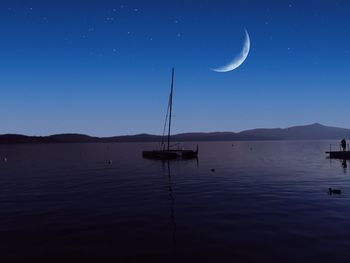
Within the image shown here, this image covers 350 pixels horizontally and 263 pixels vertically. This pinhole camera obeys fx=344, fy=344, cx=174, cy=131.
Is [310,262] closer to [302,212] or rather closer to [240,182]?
Answer: [302,212]

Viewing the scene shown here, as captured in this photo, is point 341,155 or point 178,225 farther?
point 341,155

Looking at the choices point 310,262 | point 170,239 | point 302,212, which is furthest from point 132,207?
point 310,262

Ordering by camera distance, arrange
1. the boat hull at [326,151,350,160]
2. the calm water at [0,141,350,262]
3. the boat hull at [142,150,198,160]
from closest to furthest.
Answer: the calm water at [0,141,350,262]
the boat hull at [326,151,350,160]
the boat hull at [142,150,198,160]

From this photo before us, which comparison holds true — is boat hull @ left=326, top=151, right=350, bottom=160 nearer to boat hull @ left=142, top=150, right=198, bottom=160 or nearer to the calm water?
boat hull @ left=142, top=150, right=198, bottom=160

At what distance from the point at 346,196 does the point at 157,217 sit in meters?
14.6

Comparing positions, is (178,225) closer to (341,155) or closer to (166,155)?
(166,155)

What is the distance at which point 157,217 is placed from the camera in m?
19.6

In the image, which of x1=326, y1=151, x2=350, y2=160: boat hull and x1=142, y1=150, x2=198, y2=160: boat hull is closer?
x1=326, y1=151, x2=350, y2=160: boat hull

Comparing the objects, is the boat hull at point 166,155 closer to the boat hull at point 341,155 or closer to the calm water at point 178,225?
the boat hull at point 341,155

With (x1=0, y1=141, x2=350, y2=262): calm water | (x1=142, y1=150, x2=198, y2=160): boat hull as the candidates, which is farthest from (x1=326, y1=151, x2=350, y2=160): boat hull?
(x1=0, y1=141, x2=350, y2=262): calm water

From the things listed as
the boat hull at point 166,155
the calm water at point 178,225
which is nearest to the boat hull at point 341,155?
the boat hull at point 166,155

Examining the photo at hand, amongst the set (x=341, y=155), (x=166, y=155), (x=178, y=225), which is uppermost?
(x=341, y=155)

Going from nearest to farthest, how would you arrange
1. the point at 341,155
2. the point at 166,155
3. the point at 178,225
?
the point at 178,225
the point at 341,155
the point at 166,155

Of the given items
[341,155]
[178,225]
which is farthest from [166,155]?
[178,225]
